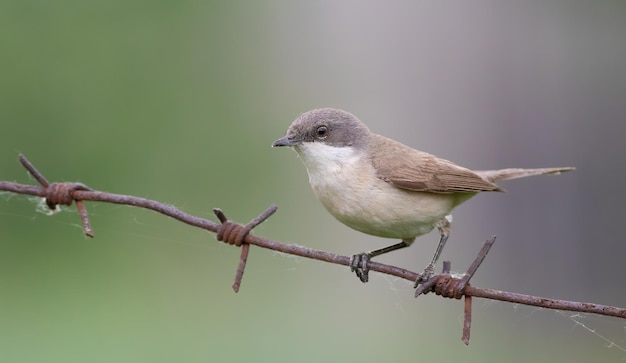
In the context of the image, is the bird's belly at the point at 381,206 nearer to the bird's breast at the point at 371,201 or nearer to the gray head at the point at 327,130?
the bird's breast at the point at 371,201

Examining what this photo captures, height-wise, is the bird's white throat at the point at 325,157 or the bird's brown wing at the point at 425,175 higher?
the bird's white throat at the point at 325,157

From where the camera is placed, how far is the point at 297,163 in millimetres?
10906

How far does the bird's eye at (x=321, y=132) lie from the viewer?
423cm

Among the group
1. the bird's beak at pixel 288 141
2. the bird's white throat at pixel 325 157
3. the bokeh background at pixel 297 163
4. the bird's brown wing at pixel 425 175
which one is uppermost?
the bird's beak at pixel 288 141

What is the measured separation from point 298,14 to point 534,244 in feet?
17.3

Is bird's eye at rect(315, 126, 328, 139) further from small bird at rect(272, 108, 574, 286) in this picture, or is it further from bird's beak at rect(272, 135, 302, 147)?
bird's beak at rect(272, 135, 302, 147)

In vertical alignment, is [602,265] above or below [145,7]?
below

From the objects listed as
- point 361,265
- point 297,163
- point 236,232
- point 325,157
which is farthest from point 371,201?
point 297,163

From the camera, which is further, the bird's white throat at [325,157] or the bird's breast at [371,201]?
the bird's white throat at [325,157]

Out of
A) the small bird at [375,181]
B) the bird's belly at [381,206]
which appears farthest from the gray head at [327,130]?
the bird's belly at [381,206]

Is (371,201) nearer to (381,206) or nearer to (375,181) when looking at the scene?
(381,206)

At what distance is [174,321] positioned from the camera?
735 centimetres

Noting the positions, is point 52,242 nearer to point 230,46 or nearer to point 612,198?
point 230,46

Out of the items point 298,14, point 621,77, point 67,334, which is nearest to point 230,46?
point 298,14
